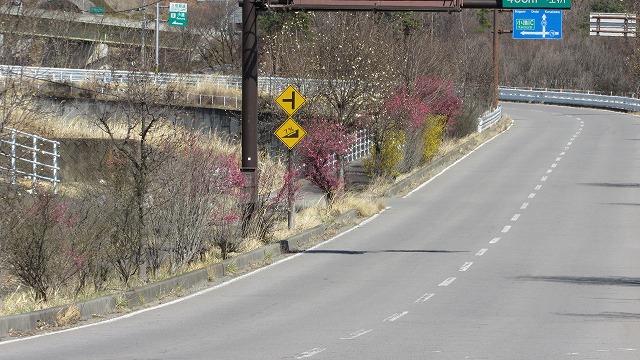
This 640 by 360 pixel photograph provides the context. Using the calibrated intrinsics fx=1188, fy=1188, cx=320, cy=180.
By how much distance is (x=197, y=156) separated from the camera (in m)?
20.2

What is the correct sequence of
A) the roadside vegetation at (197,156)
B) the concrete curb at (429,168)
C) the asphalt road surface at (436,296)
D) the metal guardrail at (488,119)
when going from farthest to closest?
the metal guardrail at (488,119) < the concrete curb at (429,168) < the roadside vegetation at (197,156) < the asphalt road surface at (436,296)

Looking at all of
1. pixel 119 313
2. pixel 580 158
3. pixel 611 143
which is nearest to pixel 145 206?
pixel 119 313

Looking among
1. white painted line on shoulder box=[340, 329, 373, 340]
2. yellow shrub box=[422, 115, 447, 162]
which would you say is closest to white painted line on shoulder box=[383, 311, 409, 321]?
white painted line on shoulder box=[340, 329, 373, 340]

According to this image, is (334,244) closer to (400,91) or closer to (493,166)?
(400,91)

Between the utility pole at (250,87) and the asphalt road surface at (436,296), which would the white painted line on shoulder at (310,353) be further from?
the utility pole at (250,87)

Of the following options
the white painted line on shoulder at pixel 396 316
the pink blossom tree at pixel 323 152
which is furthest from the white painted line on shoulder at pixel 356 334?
the pink blossom tree at pixel 323 152

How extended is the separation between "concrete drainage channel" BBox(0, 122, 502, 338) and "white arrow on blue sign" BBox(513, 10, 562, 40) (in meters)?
36.3

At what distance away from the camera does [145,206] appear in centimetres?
1925

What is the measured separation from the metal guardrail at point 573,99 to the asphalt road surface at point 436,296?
153 feet

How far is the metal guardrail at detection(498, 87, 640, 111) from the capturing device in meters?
80.6

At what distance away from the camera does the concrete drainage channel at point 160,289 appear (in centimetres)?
1385

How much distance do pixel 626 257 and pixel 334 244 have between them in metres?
5.94

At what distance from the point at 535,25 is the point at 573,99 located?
26.6m

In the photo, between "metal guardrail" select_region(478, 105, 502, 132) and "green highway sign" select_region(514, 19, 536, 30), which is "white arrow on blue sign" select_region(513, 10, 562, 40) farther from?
"metal guardrail" select_region(478, 105, 502, 132)
